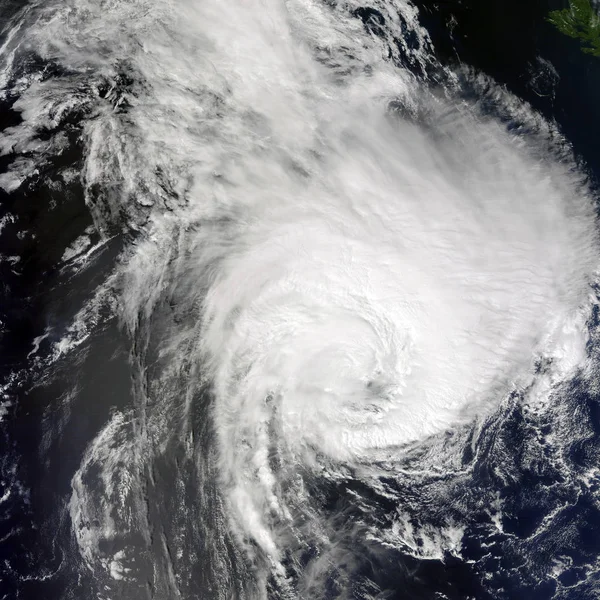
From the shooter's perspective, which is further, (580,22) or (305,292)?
(580,22)

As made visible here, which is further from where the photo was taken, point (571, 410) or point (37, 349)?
point (571, 410)

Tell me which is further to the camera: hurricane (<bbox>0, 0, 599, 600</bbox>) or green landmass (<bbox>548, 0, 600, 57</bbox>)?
green landmass (<bbox>548, 0, 600, 57</bbox>)

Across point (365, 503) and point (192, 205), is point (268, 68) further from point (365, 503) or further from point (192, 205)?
point (365, 503)

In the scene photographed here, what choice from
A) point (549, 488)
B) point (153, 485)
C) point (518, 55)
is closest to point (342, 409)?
point (153, 485)

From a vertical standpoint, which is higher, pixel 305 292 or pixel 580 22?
pixel 580 22
